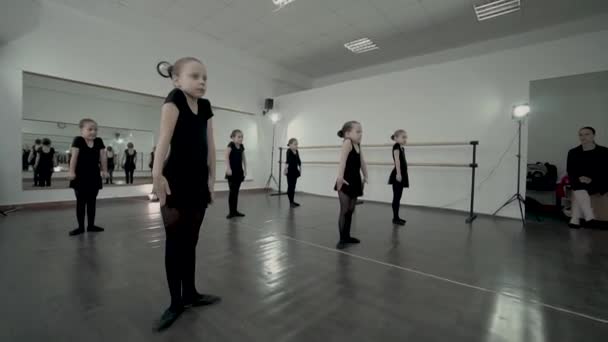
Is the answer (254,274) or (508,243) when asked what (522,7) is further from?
(254,274)

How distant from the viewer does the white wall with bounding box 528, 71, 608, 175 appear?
504 cm

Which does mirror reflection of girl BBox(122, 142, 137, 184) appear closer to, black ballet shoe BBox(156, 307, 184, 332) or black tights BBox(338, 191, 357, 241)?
black tights BBox(338, 191, 357, 241)

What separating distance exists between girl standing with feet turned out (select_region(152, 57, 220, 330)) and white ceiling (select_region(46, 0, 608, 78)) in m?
4.53

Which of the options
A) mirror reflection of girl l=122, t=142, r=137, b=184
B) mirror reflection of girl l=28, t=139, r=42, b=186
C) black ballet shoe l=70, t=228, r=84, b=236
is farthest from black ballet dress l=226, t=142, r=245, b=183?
mirror reflection of girl l=28, t=139, r=42, b=186

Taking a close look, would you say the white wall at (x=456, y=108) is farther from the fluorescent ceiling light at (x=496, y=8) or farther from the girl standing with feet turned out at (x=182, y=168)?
the girl standing with feet turned out at (x=182, y=168)

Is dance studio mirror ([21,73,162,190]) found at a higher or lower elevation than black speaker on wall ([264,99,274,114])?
lower

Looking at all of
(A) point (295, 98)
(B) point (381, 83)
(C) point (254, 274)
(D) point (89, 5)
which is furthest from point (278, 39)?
(C) point (254, 274)

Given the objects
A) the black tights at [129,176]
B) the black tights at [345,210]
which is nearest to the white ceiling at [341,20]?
the black tights at [129,176]

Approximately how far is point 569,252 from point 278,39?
6.45 m

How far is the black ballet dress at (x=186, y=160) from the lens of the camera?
1321 millimetres

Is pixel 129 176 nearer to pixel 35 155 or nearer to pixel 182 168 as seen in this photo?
pixel 35 155

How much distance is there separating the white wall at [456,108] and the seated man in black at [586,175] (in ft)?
2.42

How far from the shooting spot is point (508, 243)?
9.86ft

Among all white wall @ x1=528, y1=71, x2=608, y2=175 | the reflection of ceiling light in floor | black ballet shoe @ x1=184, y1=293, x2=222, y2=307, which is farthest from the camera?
white wall @ x1=528, y1=71, x2=608, y2=175
